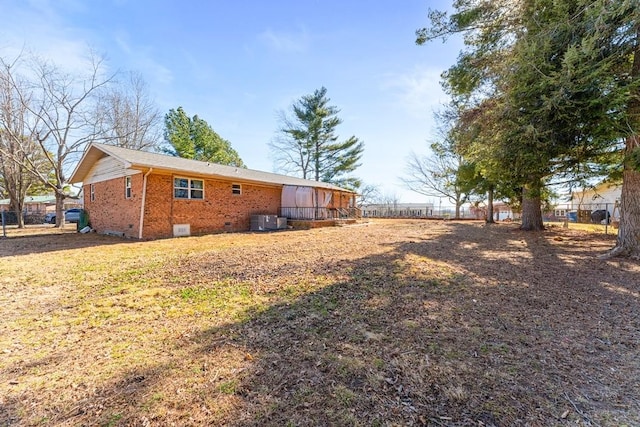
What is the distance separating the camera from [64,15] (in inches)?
369

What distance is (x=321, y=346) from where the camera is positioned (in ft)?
8.89

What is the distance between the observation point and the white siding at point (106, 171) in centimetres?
1191

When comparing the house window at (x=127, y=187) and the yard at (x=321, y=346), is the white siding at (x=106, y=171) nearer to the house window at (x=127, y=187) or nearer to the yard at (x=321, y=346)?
the house window at (x=127, y=187)

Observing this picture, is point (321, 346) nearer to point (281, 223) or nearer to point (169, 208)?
point (169, 208)

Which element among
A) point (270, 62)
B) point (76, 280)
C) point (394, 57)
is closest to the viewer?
point (76, 280)

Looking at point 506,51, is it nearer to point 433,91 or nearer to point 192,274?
point 433,91

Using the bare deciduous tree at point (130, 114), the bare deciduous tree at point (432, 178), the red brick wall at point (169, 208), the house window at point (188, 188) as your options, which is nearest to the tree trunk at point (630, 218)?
the red brick wall at point (169, 208)

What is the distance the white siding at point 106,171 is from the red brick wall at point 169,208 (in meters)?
0.30

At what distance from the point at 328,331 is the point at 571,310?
10.7 ft

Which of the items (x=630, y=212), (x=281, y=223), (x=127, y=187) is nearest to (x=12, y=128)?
(x=127, y=187)

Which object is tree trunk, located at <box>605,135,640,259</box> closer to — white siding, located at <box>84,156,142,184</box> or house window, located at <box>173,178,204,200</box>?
house window, located at <box>173,178,204,200</box>

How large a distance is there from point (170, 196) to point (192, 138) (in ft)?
59.8

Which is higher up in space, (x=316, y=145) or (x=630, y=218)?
(x=316, y=145)

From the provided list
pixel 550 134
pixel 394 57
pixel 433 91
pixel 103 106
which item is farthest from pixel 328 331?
pixel 103 106
